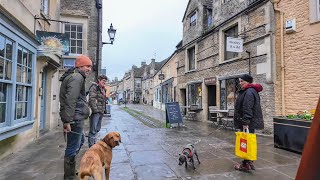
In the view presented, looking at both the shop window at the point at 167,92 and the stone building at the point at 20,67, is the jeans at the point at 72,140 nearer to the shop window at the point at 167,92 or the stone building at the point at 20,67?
the stone building at the point at 20,67

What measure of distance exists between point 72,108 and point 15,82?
2560 mm

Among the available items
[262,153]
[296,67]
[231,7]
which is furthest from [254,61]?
[262,153]

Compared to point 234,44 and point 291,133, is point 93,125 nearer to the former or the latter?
point 291,133

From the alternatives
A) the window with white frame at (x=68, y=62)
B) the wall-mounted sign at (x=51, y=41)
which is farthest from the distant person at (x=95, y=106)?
the window with white frame at (x=68, y=62)

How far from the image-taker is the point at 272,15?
966 centimetres

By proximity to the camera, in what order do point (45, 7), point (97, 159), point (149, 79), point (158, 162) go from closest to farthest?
point (97, 159), point (158, 162), point (45, 7), point (149, 79)

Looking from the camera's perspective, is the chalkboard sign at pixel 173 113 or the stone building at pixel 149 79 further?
the stone building at pixel 149 79

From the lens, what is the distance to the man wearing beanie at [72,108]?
164 inches

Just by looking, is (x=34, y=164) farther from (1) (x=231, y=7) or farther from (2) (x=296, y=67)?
(1) (x=231, y=7)

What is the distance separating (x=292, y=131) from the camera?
6.67 m

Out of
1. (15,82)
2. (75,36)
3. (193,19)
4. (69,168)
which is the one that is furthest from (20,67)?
(193,19)

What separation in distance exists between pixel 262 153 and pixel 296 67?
3.93 m

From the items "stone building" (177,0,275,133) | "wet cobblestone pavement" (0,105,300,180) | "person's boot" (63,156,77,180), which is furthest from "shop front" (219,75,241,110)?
"person's boot" (63,156,77,180)

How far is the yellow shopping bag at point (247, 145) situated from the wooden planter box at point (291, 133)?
213 centimetres
